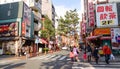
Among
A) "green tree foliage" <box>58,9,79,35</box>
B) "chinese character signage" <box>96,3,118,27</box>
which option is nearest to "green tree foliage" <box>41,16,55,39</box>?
"green tree foliage" <box>58,9,79,35</box>

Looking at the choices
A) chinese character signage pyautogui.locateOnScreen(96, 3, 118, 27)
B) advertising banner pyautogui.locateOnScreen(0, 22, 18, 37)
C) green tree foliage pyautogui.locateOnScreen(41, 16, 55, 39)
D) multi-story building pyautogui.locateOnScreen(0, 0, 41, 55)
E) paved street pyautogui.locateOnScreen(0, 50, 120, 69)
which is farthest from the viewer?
green tree foliage pyautogui.locateOnScreen(41, 16, 55, 39)

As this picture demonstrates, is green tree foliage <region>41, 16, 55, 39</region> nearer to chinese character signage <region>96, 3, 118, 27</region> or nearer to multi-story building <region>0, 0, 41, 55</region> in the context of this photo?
multi-story building <region>0, 0, 41, 55</region>

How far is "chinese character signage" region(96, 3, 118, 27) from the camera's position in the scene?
30000 millimetres

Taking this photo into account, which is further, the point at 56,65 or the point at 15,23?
the point at 15,23

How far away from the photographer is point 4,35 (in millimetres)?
36094

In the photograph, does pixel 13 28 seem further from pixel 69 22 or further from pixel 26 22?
pixel 69 22

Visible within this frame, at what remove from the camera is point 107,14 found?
30.0 m

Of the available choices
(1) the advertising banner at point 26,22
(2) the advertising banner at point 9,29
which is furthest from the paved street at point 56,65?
(2) the advertising banner at point 9,29

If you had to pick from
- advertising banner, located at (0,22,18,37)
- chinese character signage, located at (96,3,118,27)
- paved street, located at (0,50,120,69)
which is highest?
chinese character signage, located at (96,3,118,27)

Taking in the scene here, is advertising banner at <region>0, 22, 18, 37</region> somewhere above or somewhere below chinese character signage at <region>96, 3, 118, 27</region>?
below

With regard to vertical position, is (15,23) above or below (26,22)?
below

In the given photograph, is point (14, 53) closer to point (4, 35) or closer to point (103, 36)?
point (4, 35)

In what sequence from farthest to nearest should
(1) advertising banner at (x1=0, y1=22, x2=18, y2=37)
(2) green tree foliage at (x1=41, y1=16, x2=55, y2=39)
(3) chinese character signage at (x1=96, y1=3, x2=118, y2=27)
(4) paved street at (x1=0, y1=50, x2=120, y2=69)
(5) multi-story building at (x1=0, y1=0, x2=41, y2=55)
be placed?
1. (2) green tree foliage at (x1=41, y1=16, x2=55, y2=39)
2. (1) advertising banner at (x1=0, y1=22, x2=18, y2=37)
3. (5) multi-story building at (x1=0, y1=0, x2=41, y2=55)
4. (3) chinese character signage at (x1=96, y1=3, x2=118, y2=27)
5. (4) paved street at (x1=0, y1=50, x2=120, y2=69)

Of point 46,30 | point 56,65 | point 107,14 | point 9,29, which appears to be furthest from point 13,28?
point 56,65
